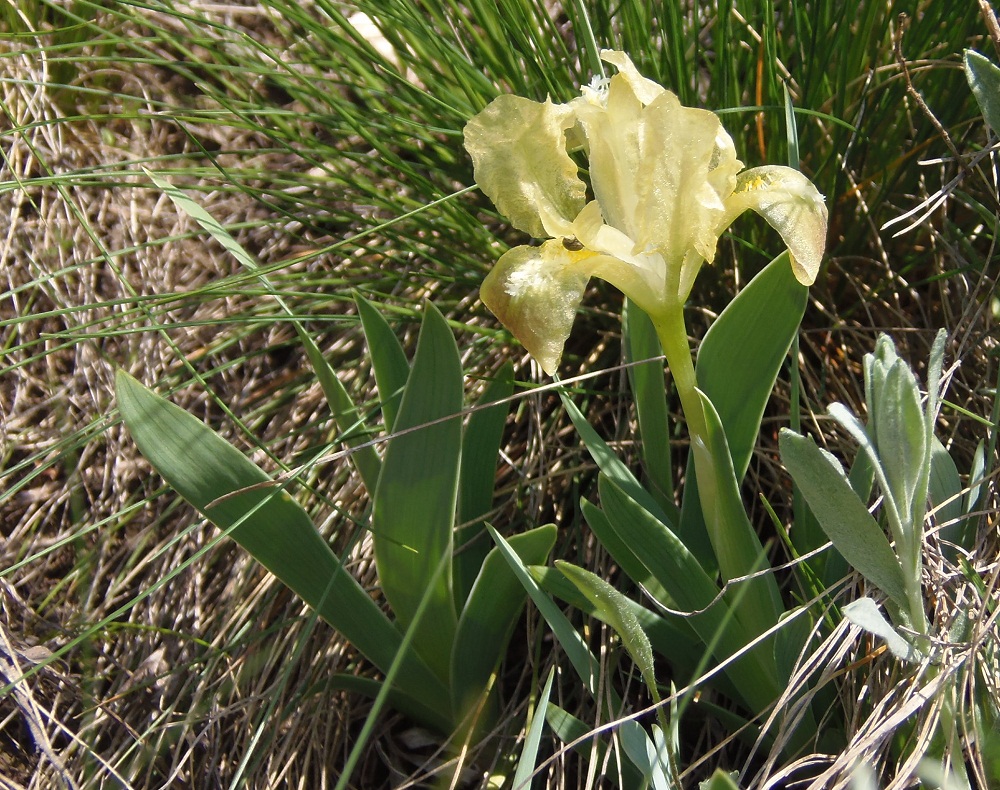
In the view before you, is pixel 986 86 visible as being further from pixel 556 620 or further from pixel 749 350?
pixel 556 620

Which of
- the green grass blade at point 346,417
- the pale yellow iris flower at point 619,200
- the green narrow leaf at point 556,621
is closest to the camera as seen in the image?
the pale yellow iris flower at point 619,200

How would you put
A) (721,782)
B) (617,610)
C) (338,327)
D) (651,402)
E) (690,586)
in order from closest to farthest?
(721,782), (617,610), (690,586), (651,402), (338,327)

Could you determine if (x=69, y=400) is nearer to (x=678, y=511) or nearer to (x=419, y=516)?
(x=419, y=516)

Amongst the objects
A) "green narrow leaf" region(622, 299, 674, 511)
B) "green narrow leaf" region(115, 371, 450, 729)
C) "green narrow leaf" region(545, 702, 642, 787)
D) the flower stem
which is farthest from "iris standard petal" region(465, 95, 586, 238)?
"green narrow leaf" region(545, 702, 642, 787)

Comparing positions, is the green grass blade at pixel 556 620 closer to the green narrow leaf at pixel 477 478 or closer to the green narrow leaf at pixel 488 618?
the green narrow leaf at pixel 488 618

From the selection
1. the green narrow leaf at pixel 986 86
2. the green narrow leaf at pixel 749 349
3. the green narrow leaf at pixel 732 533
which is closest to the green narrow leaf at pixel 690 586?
the green narrow leaf at pixel 732 533

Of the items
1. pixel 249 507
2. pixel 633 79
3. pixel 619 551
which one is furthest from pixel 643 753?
pixel 633 79

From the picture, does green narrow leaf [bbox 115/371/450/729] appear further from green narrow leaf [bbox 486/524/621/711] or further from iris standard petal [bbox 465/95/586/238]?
iris standard petal [bbox 465/95/586/238]
